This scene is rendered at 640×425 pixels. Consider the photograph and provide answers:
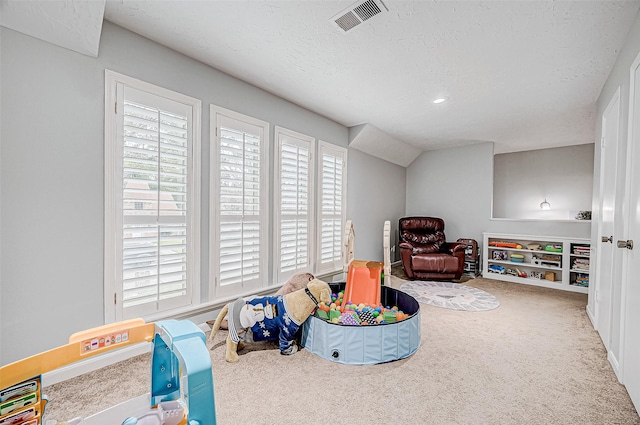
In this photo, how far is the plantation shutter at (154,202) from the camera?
6.82 ft

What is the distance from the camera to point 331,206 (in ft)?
13.2

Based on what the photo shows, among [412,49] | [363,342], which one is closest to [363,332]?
[363,342]

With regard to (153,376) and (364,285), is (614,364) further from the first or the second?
(153,376)

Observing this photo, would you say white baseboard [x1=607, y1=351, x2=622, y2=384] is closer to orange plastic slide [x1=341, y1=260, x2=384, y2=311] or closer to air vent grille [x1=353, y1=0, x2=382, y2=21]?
orange plastic slide [x1=341, y1=260, x2=384, y2=311]

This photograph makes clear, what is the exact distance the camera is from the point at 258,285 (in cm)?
303

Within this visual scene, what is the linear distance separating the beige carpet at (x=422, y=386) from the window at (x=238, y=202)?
0.61 metres

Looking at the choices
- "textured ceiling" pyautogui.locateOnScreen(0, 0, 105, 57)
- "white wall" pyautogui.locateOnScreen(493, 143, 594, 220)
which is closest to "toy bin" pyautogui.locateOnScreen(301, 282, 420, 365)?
"textured ceiling" pyautogui.locateOnScreen(0, 0, 105, 57)

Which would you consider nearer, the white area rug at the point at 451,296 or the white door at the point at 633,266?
the white door at the point at 633,266

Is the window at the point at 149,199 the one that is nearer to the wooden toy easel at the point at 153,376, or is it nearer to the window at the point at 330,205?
the wooden toy easel at the point at 153,376

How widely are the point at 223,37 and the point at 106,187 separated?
4.66 ft

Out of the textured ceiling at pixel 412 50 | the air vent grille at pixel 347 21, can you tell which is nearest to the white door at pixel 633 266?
the textured ceiling at pixel 412 50

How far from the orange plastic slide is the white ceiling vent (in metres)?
2.17

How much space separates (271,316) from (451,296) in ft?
8.85

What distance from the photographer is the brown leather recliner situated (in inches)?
176
